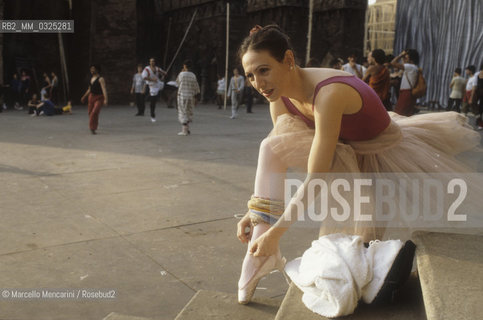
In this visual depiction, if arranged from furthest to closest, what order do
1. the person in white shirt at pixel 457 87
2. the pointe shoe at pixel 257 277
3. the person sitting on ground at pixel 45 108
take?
1. the person in white shirt at pixel 457 87
2. the person sitting on ground at pixel 45 108
3. the pointe shoe at pixel 257 277

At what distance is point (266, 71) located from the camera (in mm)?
2168

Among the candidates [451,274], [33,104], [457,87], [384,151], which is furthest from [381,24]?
[451,274]

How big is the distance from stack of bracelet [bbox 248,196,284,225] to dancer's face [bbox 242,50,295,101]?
498 mm

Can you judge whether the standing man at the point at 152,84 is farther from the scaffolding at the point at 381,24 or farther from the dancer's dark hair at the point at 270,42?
the scaffolding at the point at 381,24

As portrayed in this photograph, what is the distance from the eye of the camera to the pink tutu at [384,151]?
2312 mm

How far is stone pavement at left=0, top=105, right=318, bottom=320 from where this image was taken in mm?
2797

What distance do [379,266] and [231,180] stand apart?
3937mm

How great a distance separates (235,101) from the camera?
48.2 feet

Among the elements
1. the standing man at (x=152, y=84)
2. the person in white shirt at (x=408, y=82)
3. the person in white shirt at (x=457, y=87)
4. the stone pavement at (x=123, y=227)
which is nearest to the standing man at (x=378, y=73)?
the person in white shirt at (x=408, y=82)

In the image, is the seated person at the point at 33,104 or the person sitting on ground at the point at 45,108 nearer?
the person sitting on ground at the point at 45,108

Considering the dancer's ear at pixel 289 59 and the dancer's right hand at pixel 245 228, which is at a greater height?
the dancer's ear at pixel 289 59

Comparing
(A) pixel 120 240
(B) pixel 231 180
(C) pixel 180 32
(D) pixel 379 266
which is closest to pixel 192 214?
(A) pixel 120 240

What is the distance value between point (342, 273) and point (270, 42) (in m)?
1.01

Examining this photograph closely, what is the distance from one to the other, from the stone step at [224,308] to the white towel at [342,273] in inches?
18.0
